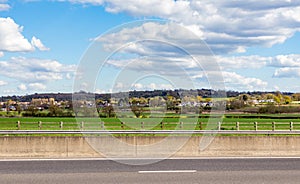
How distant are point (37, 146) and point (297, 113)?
59428mm

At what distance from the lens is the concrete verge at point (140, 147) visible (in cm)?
1609

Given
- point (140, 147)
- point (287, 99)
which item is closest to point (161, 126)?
point (140, 147)

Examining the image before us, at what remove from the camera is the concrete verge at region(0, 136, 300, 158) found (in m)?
16.1

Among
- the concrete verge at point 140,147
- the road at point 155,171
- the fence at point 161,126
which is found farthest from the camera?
the fence at point 161,126

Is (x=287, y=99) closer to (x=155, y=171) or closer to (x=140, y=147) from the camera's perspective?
(x=140, y=147)

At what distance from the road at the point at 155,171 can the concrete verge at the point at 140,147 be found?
3.42ft

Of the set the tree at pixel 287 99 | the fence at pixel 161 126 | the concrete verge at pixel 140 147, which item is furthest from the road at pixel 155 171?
the tree at pixel 287 99

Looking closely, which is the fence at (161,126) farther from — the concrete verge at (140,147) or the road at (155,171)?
the road at (155,171)

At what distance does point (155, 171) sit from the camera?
1287cm

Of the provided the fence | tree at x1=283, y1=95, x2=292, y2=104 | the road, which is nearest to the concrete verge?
the road

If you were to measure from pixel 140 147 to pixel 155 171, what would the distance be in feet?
12.4

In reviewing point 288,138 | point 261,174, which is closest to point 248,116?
point 288,138

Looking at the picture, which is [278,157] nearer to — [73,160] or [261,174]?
[261,174]

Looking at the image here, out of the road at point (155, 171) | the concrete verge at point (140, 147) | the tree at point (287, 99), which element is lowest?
the road at point (155, 171)
